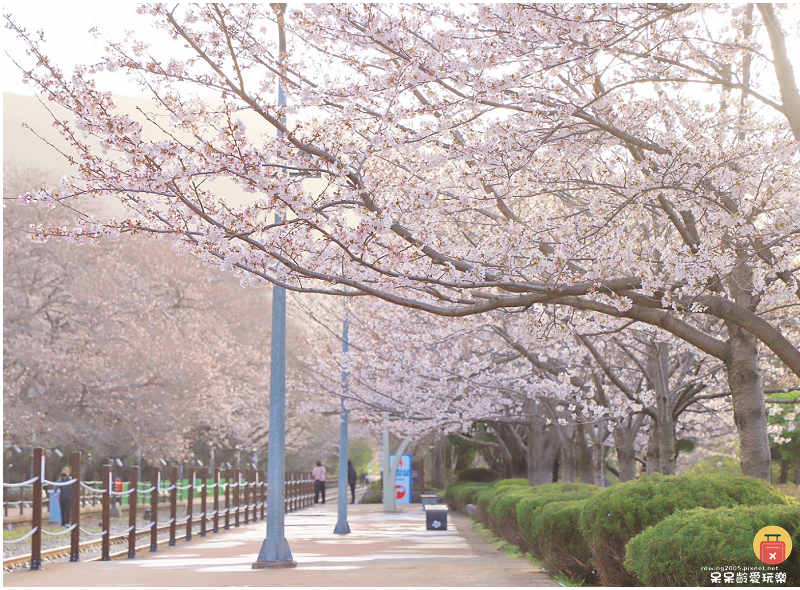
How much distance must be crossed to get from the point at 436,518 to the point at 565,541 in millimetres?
11024

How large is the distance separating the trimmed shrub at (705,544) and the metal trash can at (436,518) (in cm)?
1452

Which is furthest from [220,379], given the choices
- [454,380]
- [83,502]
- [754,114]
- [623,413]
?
[754,114]

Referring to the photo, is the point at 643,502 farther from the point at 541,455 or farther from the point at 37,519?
the point at 541,455

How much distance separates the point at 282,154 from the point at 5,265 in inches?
1053

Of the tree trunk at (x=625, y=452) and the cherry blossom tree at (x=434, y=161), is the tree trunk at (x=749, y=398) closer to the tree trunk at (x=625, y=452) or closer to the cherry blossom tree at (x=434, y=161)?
the cherry blossom tree at (x=434, y=161)

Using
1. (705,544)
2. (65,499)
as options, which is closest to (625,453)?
(705,544)

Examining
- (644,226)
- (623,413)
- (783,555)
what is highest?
(644,226)

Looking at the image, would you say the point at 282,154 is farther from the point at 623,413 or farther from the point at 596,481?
the point at 596,481

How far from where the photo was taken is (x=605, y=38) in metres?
7.39

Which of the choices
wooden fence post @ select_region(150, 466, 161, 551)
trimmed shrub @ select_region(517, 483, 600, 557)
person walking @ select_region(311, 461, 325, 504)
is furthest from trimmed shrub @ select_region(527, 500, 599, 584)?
person walking @ select_region(311, 461, 325, 504)

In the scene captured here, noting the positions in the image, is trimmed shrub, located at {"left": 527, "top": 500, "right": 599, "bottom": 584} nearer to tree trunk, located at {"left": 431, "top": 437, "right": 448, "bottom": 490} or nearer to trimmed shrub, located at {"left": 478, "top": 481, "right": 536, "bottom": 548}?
trimmed shrub, located at {"left": 478, "top": 481, "right": 536, "bottom": 548}

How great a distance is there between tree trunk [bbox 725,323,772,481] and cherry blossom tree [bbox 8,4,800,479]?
0.07ft

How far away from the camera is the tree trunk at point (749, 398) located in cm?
909

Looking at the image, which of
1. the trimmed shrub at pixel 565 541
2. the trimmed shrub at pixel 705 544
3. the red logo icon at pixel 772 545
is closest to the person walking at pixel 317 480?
the trimmed shrub at pixel 565 541
